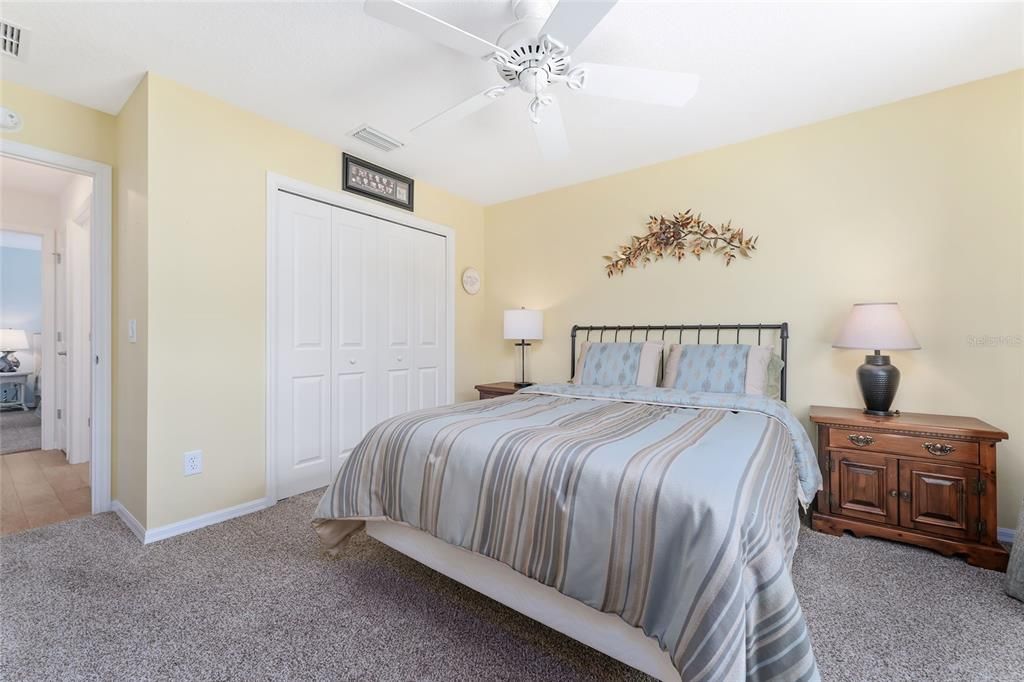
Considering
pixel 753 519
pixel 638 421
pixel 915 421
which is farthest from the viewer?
pixel 915 421

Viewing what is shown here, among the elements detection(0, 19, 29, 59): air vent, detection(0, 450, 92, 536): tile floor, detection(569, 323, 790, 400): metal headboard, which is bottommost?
detection(0, 450, 92, 536): tile floor

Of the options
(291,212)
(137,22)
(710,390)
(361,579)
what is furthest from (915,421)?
(137,22)

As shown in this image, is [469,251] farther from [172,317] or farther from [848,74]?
[848,74]

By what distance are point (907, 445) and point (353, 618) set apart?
2.65 m

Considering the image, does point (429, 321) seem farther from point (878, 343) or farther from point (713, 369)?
point (878, 343)

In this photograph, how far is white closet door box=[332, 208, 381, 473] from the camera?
313cm

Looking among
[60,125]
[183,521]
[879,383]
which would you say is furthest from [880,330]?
[60,125]

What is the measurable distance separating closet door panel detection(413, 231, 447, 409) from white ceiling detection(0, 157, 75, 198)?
264 cm

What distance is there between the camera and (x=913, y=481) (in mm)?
2086

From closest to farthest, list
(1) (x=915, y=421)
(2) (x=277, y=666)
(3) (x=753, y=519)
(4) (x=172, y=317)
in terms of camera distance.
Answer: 1. (3) (x=753, y=519)
2. (2) (x=277, y=666)
3. (1) (x=915, y=421)
4. (4) (x=172, y=317)

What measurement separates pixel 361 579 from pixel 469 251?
311cm

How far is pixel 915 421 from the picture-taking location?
7.00 ft

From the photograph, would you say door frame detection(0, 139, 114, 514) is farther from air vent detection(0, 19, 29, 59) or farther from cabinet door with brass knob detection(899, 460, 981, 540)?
cabinet door with brass knob detection(899, 460, 981, 540)

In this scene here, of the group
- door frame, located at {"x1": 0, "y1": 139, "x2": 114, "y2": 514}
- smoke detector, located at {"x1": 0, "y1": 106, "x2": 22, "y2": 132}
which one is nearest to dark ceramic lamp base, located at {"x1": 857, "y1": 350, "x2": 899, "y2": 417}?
door frame, located at {"x1": 0, "y1": 139, "x2": 114, "y2": 514}
